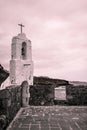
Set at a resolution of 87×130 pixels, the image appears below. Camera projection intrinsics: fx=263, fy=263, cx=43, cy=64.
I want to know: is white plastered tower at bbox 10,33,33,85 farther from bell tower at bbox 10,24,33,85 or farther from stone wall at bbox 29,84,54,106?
stone wall at bbox 29,84,54,106

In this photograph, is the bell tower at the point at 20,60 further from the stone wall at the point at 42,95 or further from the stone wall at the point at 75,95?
the stone wall at the point at 75,95

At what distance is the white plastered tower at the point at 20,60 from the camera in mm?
26719

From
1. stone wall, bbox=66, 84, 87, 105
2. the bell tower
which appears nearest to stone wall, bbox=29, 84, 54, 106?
stone wall, bbox=66, 84, 87, 105

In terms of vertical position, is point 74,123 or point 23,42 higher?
point 23,42

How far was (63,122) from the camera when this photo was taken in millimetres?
8125

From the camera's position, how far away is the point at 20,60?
27.7 meters

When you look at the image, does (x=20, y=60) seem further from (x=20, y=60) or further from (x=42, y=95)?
(x=42, y=95)

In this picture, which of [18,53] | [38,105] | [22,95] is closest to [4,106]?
[22,95]

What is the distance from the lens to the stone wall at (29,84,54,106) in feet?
47.3

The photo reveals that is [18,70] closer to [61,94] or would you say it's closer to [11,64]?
[11,64]

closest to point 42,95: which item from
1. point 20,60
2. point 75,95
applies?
point 75,95

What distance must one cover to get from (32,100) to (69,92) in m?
2.08

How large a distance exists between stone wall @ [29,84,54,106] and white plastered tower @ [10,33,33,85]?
11876 millimetres

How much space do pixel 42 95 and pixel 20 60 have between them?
44.4 ft
